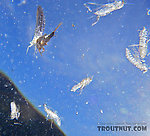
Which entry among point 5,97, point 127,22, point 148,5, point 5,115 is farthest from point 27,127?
point 148,5

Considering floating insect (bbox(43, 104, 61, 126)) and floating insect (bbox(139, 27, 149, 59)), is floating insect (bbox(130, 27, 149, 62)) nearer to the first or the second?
floating insect (bbox(139, 27, 149, 59))

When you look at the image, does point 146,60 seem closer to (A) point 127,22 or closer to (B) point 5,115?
(A) point 127,22

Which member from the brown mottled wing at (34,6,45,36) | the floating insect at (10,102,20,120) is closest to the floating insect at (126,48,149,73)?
the brown mottled wing at (34,6,45,36)

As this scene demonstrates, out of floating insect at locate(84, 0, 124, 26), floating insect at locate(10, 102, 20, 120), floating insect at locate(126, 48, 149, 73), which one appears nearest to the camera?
A: floating insect at locate(84, 0, 124, 26)

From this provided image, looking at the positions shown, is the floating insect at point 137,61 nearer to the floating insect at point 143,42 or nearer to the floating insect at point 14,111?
the floating insect at point 143,42

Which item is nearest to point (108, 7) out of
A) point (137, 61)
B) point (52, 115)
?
point (137, 61)

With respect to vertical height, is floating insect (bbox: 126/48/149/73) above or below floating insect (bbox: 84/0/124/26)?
below

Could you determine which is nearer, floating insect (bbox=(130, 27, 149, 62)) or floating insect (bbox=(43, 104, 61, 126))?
floating insect (bbox=(130, 27, 149, 62))

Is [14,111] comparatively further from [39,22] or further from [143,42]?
[143,42]
